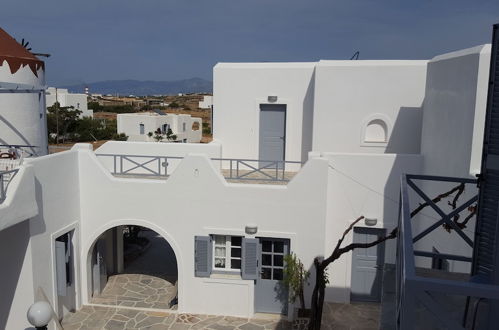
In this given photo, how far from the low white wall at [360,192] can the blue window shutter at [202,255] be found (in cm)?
352

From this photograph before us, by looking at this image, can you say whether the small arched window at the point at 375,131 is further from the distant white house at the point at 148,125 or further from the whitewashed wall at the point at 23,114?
the distant white house at the point at 148,125

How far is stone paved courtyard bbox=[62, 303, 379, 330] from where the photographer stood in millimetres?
12211

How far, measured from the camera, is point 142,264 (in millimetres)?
16891

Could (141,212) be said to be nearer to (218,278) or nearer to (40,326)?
(218,278)

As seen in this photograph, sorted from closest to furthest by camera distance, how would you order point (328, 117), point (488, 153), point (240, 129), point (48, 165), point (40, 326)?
point (488, 153) < point (40, 326) < point (48, 165) < point (328, 117) < point (240, 129)

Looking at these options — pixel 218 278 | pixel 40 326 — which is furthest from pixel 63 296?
pixel 40 326

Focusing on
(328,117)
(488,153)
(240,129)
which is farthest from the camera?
(240,129)

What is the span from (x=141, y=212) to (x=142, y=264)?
191 inches

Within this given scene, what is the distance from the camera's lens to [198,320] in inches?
497

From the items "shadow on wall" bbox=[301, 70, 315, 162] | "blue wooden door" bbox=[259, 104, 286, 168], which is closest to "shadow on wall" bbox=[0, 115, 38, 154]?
"blue wooden door" bbox=[259, 104, 286, 168]

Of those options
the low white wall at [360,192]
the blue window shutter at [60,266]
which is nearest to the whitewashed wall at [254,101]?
the low white wall at [360,192]

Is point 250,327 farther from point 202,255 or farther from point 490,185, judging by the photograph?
point 490,185

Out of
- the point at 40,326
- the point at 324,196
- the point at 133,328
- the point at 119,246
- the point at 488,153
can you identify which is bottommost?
the point at 133,328

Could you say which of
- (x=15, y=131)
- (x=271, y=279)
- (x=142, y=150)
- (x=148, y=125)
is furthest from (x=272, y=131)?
(x=148, y=125)
